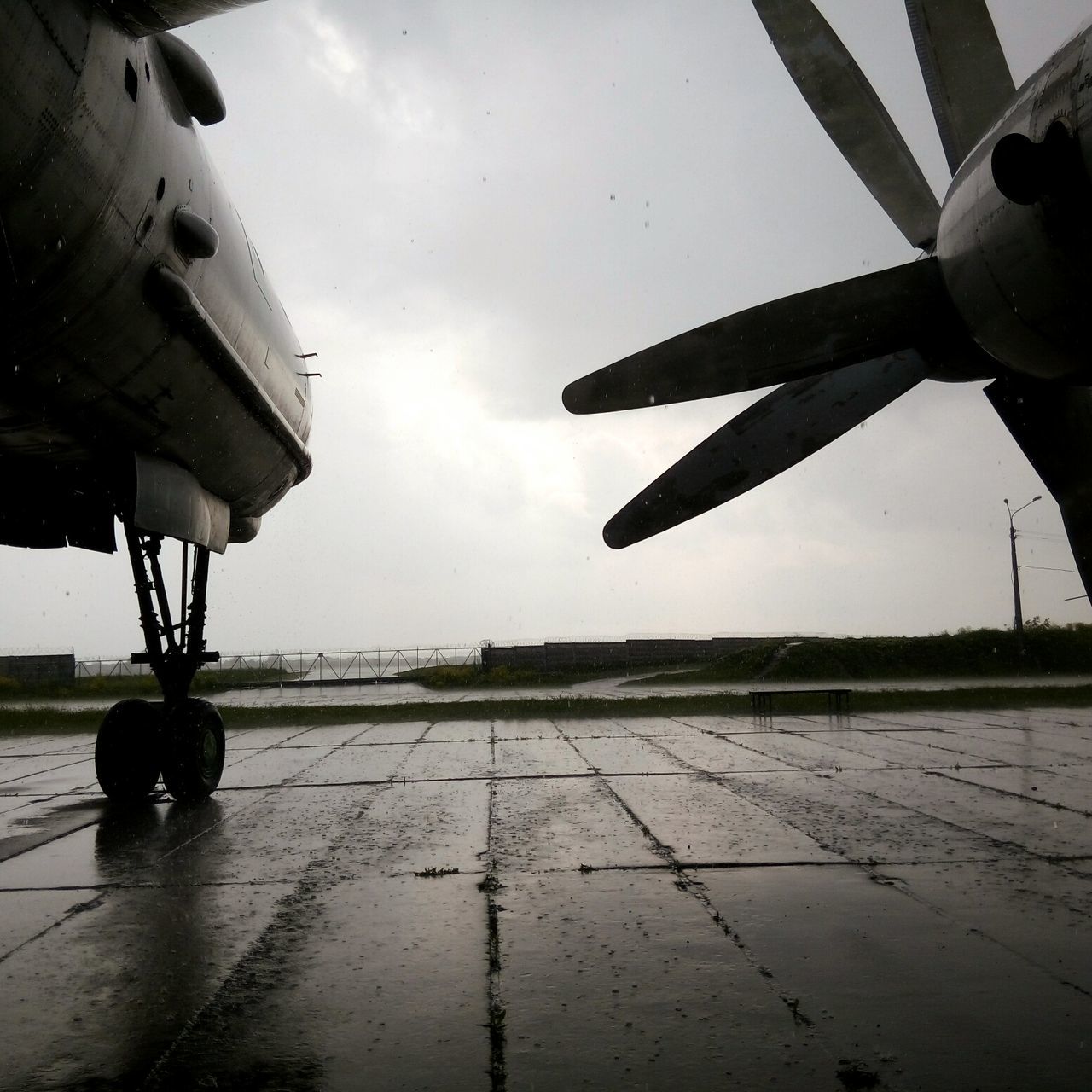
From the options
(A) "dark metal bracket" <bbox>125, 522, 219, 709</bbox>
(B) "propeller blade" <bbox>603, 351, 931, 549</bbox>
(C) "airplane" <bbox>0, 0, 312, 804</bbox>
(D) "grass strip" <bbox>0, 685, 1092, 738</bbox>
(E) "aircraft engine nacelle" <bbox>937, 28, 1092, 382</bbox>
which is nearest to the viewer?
(E) "aircraft engine nacelle" <bbox>937, 28, 1092, 382</bbox>

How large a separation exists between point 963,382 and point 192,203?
488 cm

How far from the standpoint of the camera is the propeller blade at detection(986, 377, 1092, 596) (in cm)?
433

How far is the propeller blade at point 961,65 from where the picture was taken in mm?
4543

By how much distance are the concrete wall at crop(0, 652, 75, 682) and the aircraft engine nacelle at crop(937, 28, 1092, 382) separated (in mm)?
41143

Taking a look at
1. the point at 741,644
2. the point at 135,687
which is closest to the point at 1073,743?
the point at 135,687

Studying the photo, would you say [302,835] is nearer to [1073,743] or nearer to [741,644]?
[1073,743]

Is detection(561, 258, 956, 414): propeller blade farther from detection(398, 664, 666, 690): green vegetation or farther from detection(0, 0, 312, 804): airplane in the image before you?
detection(398, 664, 666, 690): green vegetation

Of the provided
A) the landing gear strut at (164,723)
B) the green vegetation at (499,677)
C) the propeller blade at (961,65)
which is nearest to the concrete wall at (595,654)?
the green vegetation at (499,677)

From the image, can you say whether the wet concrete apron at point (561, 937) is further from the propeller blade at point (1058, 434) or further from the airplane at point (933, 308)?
the propeller blade at point (1058, 434)

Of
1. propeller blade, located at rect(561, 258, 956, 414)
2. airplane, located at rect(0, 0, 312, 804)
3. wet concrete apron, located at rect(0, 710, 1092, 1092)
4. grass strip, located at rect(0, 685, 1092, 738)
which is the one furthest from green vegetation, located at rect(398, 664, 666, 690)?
propeller blade, located at rect(561, 258, 956, 414)

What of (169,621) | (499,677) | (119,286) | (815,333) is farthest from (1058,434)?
(499,677)

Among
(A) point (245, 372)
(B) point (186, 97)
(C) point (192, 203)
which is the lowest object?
(A) point (245, 372)

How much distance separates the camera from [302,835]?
681cm

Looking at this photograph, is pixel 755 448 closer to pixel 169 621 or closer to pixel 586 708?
pixel 169 621
